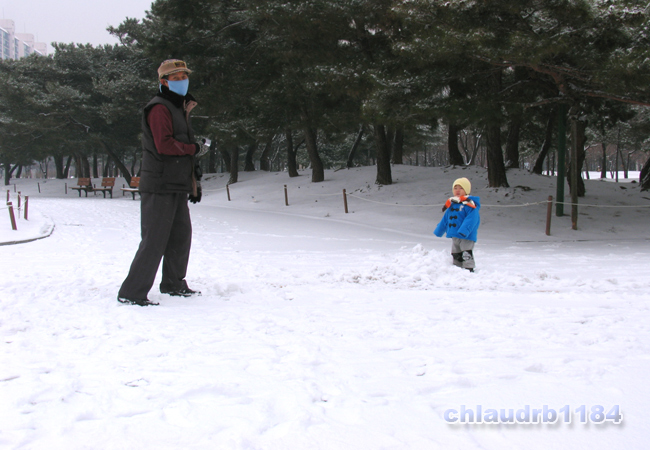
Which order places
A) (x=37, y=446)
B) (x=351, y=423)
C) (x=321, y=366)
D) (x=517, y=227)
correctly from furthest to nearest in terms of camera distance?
(x=517, y=227)
(x=321, y=366)
(x=351, y=423)
(x=37, y=446)

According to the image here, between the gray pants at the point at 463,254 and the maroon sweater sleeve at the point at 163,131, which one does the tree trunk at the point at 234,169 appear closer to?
the gray pants at the point at 463,254

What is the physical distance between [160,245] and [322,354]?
2101 mm

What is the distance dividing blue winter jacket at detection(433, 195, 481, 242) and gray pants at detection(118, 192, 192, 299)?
364 centimetres

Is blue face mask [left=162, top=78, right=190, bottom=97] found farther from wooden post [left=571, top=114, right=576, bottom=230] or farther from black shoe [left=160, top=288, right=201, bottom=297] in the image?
wooden post [left=571, top=114, right=576, bottom=230]

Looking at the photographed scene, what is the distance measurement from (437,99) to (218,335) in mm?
10352

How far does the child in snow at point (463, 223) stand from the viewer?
21.4 ft

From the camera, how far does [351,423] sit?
7.11 feet

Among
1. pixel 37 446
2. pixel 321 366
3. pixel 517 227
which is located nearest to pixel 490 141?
pixel 517 227

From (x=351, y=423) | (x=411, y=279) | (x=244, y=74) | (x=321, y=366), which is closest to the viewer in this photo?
(x=351, y=423)

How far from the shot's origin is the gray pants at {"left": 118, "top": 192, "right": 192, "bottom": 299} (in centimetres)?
428

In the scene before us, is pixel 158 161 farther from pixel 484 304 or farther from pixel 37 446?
pixel 484 304

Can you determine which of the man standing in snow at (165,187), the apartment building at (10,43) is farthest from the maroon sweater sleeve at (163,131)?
the apartment building at (10,43)

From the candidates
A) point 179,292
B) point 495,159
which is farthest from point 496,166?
point 179,292

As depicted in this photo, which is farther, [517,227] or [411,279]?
[517,227]
